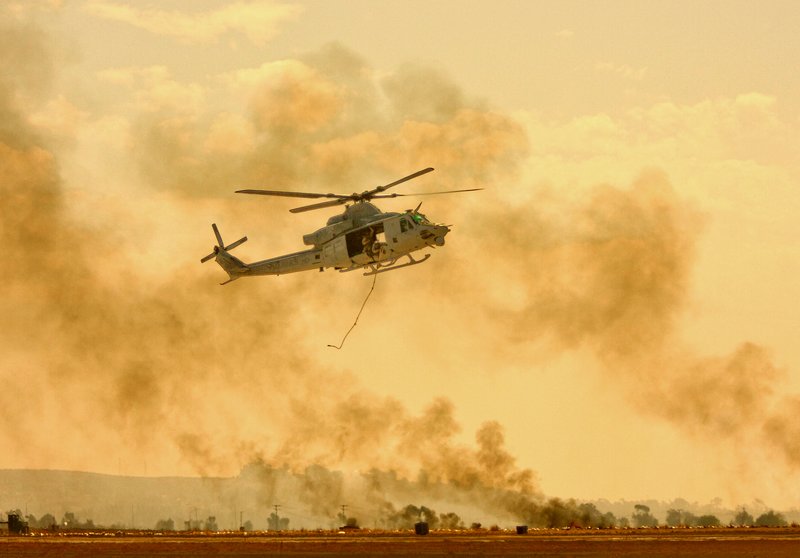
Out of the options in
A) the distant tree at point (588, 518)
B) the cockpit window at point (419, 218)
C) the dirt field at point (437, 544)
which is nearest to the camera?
the dirt field at point (437, 544)

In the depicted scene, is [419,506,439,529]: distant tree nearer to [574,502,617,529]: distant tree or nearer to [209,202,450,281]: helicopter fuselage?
[574,502,617,529]: distant tree

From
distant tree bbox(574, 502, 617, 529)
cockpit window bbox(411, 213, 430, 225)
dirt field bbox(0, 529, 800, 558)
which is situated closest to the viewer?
dirt field bbox(0, 529, 800, 558)

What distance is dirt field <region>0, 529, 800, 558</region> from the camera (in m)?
91.2

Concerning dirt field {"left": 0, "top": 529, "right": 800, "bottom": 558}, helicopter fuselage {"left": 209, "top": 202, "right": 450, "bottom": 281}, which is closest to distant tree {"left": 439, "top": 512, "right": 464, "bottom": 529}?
dirt field {"left": 0, "top": 529, "right": 800, "bottom": 558}

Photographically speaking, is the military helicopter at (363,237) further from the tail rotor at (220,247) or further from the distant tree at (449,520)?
the distant tree at (449,520)

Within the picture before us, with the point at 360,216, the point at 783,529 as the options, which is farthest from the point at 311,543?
the point at 783,529

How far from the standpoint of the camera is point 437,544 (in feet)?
328

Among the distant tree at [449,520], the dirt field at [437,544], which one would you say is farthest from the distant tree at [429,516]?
the dirt field at [437,544]

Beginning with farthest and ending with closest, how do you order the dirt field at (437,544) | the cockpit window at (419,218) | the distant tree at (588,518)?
Result: the distant tree at (588,518), the cockpit window at (419,218), the dirt field at (437,544)

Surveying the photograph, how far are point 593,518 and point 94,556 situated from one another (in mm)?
103549

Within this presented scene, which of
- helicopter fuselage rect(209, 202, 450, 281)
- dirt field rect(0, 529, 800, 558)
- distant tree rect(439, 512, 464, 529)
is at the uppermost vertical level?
helicopter fuselage rect(209, 202, 450, 281)

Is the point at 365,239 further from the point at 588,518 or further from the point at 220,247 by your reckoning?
the point at 588,518

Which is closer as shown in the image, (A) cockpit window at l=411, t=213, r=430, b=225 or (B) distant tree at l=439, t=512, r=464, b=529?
(A) cockpit window at l=411, t=213, r=430, b=225

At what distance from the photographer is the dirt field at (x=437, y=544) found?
Result: 91.2m
